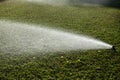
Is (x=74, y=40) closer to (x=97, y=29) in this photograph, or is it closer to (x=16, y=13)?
(x=97, y=29)

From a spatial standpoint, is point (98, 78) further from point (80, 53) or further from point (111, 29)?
point (111, 29)

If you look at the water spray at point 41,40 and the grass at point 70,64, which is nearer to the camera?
the grass at point 70,64

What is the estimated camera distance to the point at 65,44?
8.02 m

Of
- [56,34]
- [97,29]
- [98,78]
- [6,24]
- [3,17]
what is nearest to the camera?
[98,78]

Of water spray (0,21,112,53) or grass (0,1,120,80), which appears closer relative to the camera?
grass (0,1,120,80)

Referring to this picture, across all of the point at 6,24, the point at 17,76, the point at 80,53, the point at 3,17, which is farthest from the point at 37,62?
the point at 3,17

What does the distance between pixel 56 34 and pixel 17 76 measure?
396 cm

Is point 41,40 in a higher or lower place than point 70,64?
lower

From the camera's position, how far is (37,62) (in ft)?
21.3

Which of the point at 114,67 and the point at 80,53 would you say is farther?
the point at 80,53

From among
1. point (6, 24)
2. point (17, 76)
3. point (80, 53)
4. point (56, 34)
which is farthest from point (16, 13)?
point (17, 76)

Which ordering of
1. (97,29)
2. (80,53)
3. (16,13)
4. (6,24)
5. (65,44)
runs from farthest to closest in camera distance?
1. (16,13)
2. (6,24)
3. (97,29)
4. (65,44)
5. (80,53)

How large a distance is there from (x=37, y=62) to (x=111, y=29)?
15.6 ft

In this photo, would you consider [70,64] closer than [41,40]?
Yes
